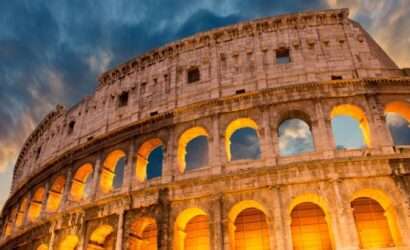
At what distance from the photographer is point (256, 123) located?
16.3m

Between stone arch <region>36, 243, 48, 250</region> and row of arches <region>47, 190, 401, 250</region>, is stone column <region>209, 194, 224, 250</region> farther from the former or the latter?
stone arch <region>36, 243, 48, 250</region>

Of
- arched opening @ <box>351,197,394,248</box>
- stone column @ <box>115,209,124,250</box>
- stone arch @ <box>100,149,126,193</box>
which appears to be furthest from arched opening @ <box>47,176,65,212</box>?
arched opening @ <box>351,197,394,248</box>

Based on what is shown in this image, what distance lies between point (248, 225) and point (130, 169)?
19.7 feet

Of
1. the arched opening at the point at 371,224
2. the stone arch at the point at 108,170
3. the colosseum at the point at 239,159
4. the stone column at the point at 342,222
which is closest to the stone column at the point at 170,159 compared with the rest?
the colosseum at the point at 239,159

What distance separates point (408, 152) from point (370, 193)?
84.1 inches

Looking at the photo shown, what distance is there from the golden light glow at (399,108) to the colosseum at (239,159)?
53 millimetres

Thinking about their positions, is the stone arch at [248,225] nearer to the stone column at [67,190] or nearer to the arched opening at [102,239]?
the arched opening at [102,239]

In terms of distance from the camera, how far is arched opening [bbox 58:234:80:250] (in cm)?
1735

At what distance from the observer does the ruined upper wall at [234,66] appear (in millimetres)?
17219

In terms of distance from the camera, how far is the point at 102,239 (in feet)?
56.2

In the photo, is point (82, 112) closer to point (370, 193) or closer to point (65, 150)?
point (65, 150)

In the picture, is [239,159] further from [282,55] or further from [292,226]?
[282,55]

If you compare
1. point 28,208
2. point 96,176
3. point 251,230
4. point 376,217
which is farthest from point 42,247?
point 376,217

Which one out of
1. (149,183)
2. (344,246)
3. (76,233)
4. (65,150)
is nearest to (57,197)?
(65,150)
